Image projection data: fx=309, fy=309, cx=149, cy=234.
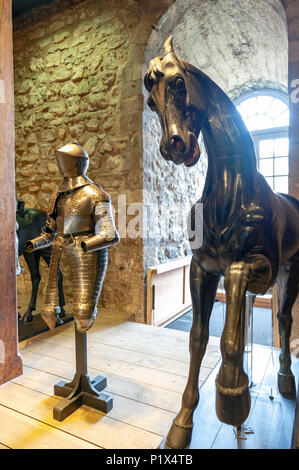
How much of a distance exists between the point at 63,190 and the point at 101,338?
5.05 feet

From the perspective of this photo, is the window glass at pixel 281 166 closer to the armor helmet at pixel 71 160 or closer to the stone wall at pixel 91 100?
the stone wall at pixel 91 100

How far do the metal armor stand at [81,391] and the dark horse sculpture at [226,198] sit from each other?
94 cm

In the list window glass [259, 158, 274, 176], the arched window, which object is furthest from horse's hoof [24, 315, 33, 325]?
window glass [259, 158, 274, 176]

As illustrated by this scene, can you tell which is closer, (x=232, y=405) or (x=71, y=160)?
(x=232, y=405)

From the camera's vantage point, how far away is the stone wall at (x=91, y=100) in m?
3.31

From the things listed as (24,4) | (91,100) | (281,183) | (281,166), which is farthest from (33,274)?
(281,166)

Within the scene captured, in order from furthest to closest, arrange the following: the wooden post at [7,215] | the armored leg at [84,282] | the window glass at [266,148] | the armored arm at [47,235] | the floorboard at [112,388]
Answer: the window glass at [266,148]
the wooden post at [7,215]
the armored arm at [47,235]
the armored leg at [84,282]
the floorboard at [112,388]

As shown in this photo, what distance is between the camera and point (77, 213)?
1.58 meters

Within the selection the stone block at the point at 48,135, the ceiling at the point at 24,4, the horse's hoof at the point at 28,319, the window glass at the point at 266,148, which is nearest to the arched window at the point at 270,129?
the window glass at the point at 266,148

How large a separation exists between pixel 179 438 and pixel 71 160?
4.47 feet

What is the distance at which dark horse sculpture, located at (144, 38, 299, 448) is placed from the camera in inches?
35.4

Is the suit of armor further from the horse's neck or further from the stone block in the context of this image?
the stone block

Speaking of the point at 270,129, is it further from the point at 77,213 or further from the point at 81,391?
the point at 81,391
